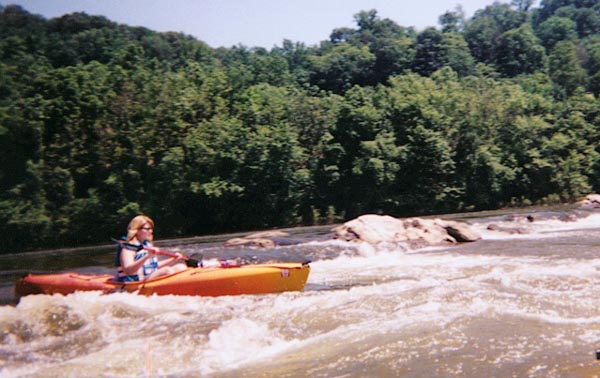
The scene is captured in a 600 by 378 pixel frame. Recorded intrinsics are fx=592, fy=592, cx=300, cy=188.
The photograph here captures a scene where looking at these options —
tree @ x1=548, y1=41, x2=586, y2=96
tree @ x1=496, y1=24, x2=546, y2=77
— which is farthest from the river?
tree @ x1=496, y1=24, x2=546, y2=77

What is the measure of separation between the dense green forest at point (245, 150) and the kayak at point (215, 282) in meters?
18.2

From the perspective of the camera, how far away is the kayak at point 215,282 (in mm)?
8797

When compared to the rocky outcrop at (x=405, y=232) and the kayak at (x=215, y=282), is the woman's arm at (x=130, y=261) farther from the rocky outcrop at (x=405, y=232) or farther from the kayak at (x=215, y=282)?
the rocky outcrop at (x=405, y=232)

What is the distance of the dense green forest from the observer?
27203 millimetres

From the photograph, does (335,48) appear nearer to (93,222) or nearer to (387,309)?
(93,222)

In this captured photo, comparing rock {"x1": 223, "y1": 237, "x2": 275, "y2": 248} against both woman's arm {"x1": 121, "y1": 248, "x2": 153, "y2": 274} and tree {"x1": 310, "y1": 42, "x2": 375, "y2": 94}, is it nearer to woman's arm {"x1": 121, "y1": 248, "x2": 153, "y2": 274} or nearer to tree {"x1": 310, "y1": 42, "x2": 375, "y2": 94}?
woman's arm {"x1": 121, "y1": 248, "x2": 153, "y2": 274}

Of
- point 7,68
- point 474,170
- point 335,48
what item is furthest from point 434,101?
point 335,48

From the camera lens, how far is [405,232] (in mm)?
15805

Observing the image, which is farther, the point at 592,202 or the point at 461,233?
the point at 592,202

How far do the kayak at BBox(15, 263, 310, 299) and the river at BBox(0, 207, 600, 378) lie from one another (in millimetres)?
165

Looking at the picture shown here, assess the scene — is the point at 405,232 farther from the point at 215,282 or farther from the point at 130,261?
the point at 130,261

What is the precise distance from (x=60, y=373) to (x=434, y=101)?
29.6 m

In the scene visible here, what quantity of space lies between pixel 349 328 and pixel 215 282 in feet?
10.1

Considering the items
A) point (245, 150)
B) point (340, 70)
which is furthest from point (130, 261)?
point (340, 70)
